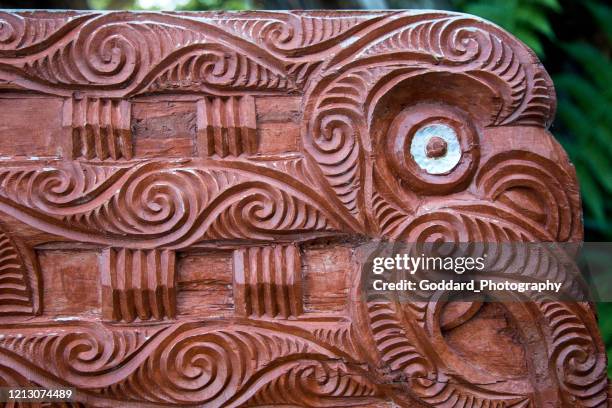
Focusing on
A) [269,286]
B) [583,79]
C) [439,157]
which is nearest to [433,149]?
[439,157]

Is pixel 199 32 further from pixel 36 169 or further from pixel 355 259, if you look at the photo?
pixel 355 259

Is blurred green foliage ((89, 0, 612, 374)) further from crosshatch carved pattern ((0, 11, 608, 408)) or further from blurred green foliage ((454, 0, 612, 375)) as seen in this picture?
crosshatch carved pattern ((0, 11, 608, 408))

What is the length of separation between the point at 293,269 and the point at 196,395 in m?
0.43

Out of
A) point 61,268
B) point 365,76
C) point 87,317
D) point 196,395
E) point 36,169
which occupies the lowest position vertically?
point 196,395

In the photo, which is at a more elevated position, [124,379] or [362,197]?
[362,197]

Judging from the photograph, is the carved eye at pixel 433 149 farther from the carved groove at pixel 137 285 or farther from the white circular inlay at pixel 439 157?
the carved groove at pixel 137 285

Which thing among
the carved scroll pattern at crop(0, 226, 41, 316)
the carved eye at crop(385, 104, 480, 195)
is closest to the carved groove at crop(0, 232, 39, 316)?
the carved scroll pattern at crop(0, 226, 41, 316)

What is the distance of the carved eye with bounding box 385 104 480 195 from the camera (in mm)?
2066

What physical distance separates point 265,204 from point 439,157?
52 centimetres

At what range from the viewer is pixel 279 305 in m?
2.00

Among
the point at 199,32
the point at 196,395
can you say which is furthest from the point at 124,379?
the point at 199,32

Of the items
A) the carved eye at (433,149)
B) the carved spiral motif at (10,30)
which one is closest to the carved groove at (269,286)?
the carved eye at (433,149)

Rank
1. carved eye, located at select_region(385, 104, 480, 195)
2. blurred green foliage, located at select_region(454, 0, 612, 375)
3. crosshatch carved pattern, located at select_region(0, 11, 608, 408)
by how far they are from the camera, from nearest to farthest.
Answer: crosshatch carved pattern, located at select_region(0, 11, 608, 408), carved eye, located at select_region(385, 104, 480, 195), blurred green foliage, located at select_region(454, 0, 612, 375)

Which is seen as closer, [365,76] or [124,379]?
[124,379]
